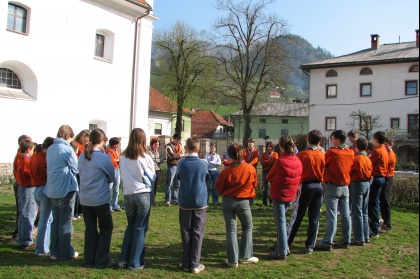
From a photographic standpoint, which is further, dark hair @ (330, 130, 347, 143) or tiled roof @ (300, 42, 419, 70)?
tiled roof @ (300, 42, 419, 70)

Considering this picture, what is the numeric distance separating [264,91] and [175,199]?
31.1 meters

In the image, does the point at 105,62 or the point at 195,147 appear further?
the point at 105,62

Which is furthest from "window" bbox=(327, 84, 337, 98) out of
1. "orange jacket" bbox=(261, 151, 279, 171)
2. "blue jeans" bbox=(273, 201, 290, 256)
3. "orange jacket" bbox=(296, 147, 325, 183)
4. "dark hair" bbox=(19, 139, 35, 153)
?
"dark hair" bbox=(19, 139, 35, 153)

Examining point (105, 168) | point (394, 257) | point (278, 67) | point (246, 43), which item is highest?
point (246, 43)

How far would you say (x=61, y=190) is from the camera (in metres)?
6.12

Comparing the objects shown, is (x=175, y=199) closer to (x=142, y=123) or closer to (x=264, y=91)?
(x=142, y=123)

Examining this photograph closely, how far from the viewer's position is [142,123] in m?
21.6

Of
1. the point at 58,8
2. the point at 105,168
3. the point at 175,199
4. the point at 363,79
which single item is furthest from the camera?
the point at 363,79

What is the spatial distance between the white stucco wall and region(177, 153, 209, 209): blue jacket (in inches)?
1528

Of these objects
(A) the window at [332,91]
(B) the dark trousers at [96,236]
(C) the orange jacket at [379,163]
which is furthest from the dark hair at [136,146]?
(A) the window at [332,91]

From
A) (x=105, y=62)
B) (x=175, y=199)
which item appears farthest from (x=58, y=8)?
(x=175, y=199)

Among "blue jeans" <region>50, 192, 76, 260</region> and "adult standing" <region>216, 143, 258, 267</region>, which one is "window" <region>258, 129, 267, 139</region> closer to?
"adult standing" <region>216, 143, 258, 267</region>

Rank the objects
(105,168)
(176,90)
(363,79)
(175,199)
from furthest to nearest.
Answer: (363,79) < (176,90) < (175,199) < (105,168)

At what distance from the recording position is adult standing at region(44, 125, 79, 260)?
614 centimetres
